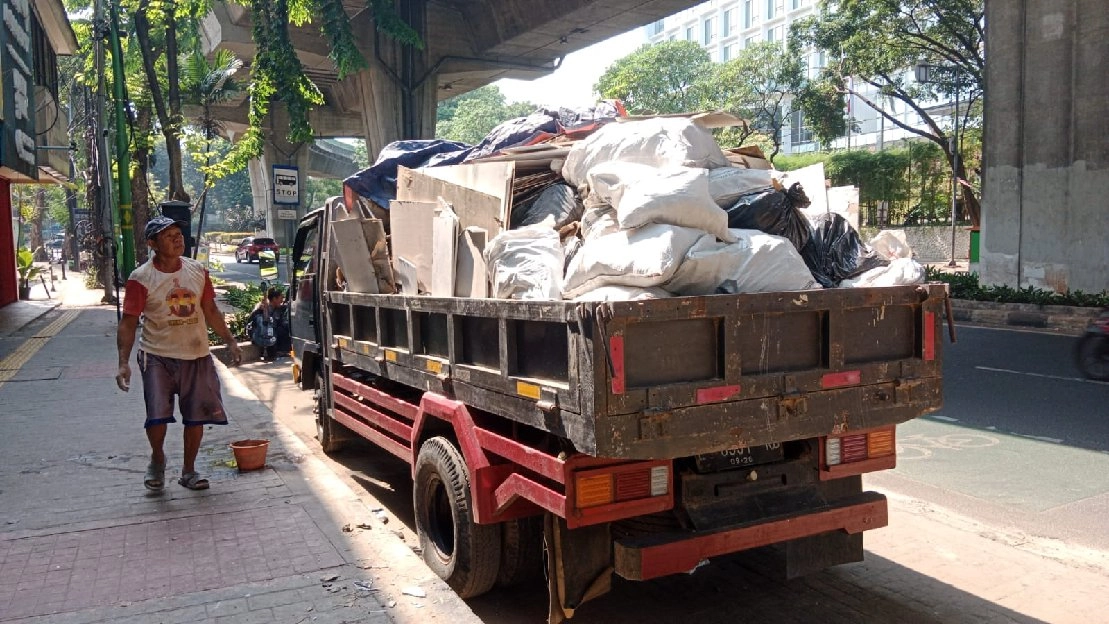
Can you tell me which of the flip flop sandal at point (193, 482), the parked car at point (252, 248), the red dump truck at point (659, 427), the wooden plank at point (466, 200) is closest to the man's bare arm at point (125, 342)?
the flip flop sandal at point (193, 482)

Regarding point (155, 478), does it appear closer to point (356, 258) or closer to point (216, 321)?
point (216, 321)

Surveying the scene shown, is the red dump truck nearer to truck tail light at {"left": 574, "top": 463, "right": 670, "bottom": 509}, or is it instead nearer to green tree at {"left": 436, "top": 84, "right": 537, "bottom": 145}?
truck tail light at {"left": 574, "top": 463, "right": 670, "bottom": 509}

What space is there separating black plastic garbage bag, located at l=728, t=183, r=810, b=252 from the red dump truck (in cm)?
55

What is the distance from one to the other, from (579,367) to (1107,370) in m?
8.81

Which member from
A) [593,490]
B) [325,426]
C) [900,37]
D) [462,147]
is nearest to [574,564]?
[593,490]

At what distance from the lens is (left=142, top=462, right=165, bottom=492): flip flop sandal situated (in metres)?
5.61

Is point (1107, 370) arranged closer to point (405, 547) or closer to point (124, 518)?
point (405, 547)

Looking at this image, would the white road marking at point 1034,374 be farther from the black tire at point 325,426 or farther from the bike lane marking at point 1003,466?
the black tire at point 325,426

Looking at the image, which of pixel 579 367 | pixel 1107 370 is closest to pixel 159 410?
pixel 579 367

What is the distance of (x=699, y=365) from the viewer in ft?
11.0

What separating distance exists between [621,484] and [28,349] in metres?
12.9

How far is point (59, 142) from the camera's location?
23406 mm

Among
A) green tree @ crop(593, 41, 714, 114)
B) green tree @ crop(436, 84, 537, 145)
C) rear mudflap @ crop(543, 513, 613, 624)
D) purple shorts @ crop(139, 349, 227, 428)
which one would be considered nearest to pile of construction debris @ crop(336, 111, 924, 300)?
rear mudflap @ crop(543, 513, 613, 624)

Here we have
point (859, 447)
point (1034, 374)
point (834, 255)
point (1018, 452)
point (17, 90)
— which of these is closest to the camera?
point (859, 447)
